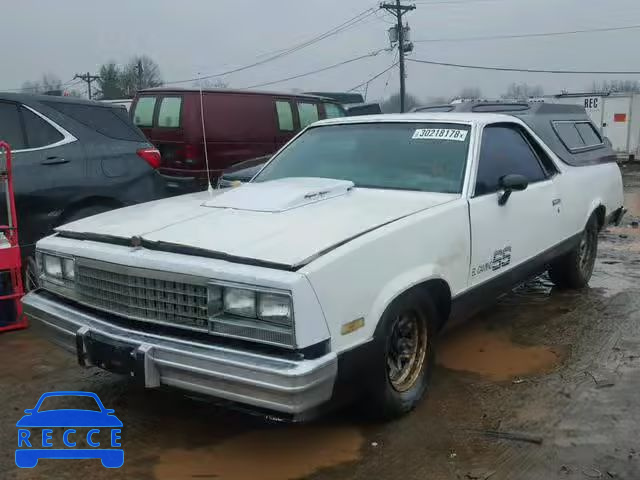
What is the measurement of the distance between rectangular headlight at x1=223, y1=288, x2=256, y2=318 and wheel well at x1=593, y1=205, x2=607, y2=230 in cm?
439

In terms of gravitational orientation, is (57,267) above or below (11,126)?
below

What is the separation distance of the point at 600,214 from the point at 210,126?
5.82 metres

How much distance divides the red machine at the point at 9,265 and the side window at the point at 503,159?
336 centimetres

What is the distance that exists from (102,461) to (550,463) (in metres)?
2.11

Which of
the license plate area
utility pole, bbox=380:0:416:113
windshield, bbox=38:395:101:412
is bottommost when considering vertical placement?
windshield, bbox=38:395:101:412

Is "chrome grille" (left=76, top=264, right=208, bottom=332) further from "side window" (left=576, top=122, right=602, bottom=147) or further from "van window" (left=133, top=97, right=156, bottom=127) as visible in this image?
"van window" (left=133, top=97, right=156, bottom=127)

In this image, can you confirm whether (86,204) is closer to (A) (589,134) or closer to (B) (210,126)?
(B) (210,126)

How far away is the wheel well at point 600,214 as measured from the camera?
6.12 metres

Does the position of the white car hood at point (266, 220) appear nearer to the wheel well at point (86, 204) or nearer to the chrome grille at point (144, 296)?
the chrome grille at point (144, 296)

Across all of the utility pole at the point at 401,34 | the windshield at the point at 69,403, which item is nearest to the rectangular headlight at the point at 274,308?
the windshield at the point at 69,403

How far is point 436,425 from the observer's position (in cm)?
343

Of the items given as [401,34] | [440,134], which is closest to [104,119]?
[440,134]

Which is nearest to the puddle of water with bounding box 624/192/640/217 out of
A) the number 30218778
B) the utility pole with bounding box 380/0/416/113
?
the number 30218778

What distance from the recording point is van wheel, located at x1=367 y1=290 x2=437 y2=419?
310cm
